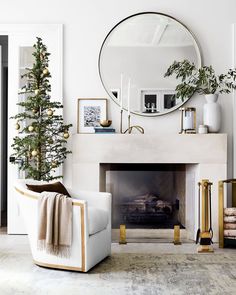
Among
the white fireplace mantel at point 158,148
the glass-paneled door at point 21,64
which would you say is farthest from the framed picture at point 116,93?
the glass-paneled door at point 21,64

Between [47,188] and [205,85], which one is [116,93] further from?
[47,188]

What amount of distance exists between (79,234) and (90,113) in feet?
6.51

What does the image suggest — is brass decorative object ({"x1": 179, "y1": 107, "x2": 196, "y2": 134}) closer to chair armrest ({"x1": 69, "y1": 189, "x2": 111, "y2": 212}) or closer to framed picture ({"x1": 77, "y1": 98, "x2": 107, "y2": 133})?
framed picture ({"x1": 77, "y1": 98, "x2": 107, "y2": 133})

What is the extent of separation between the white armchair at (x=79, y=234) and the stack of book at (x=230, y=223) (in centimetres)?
134

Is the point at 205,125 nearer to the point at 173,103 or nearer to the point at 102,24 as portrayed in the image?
the point at 173,103

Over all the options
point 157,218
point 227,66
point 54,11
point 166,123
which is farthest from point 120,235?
point 54,11

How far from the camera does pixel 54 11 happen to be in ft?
18.0

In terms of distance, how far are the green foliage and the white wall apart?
5.1 inches

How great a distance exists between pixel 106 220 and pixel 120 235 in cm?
92

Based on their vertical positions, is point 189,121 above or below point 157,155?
above

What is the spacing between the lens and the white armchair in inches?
148

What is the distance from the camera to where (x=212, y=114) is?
5.21m

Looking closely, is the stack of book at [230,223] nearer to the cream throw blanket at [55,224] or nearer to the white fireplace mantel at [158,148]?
the white fireplace mantel at [158,148]

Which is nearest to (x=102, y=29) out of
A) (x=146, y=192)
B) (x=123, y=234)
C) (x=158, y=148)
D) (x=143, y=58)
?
(x=143, y=58)
